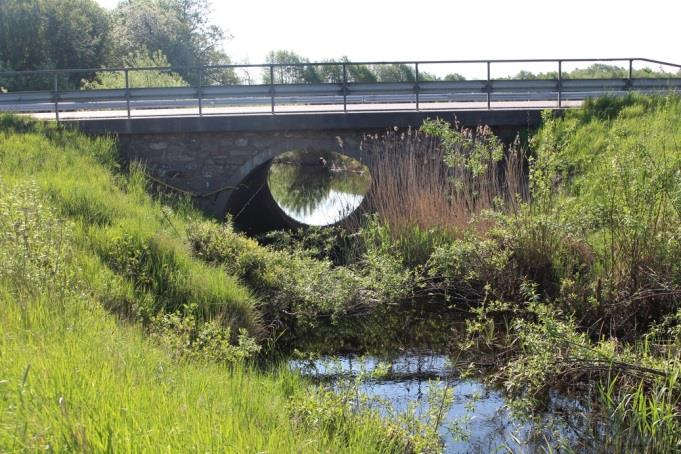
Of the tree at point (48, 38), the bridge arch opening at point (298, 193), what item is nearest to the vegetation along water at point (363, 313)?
the bridge arch opening at point (298, 193)

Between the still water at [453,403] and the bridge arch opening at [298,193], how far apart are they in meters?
5.19

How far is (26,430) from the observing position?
304 centimetres

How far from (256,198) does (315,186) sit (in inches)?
493

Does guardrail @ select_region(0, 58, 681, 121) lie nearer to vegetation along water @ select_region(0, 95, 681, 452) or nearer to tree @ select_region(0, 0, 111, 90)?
vegetation along water @ select_region(0, 95, 681, 452)

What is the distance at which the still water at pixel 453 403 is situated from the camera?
5430 mm

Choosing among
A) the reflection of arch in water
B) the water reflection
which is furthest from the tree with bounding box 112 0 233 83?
the reflection of arch in water

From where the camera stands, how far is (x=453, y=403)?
615cm

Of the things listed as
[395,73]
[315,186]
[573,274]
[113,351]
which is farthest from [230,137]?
[395,73]

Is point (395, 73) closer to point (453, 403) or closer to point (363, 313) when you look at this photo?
point (363, 313)

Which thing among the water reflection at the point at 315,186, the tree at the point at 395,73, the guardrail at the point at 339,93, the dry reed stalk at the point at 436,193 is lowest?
the water reflection at the point at 315,186

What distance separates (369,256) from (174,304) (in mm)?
3080

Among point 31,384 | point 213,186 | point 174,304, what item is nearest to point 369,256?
point 174,304

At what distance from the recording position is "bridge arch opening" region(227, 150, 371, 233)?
612 inches

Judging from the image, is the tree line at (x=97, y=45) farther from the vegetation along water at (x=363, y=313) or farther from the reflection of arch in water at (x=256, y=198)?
the vegetation along water at (x=363, y=313)
